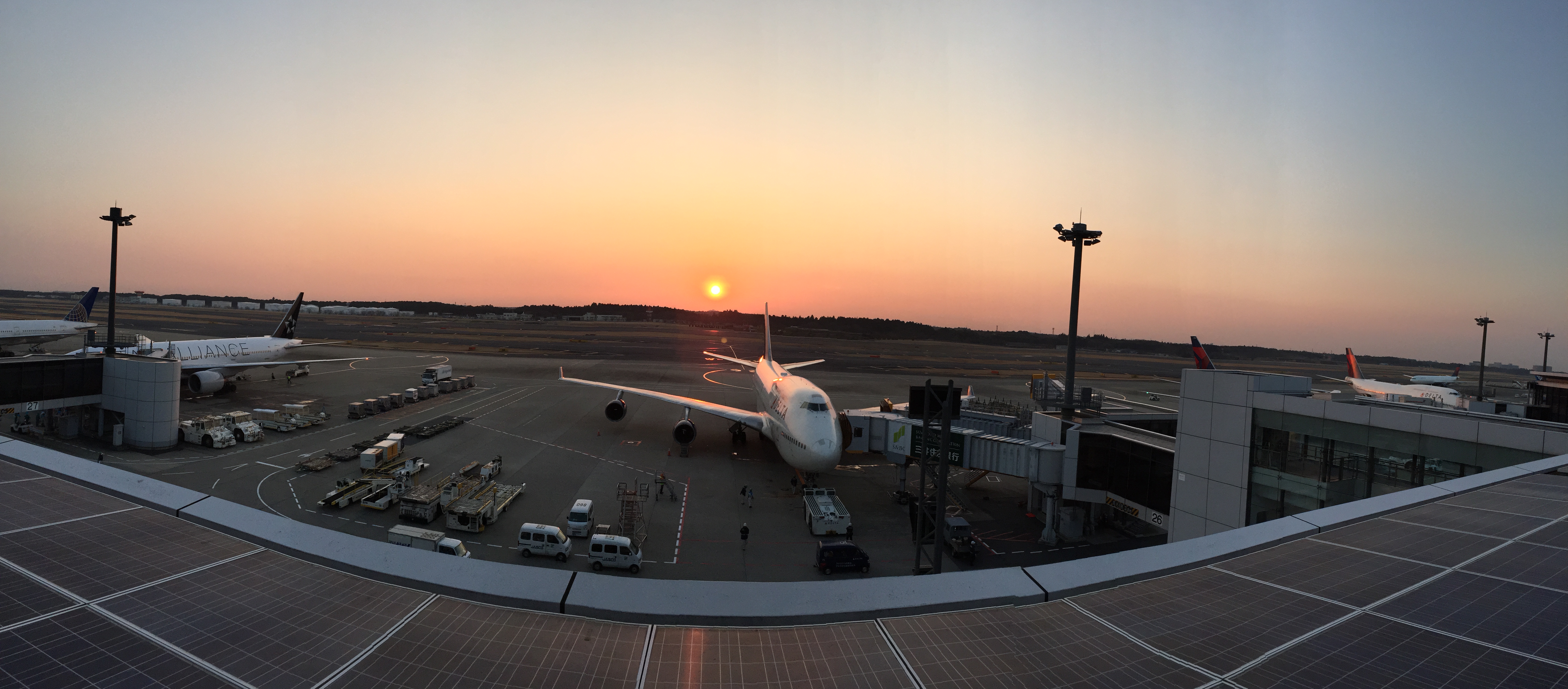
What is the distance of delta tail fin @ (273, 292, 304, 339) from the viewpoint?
2322 inches

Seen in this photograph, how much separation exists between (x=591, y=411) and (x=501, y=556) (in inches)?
1135

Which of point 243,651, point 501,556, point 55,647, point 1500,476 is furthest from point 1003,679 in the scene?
point 501,556

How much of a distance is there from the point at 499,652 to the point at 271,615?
8.02 ft

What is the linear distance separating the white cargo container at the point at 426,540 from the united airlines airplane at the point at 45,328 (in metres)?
73.0

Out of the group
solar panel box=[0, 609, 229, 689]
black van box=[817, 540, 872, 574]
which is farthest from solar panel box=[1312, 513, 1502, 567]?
black van box=[817, 540, 872, 574]

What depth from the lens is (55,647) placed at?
16.1ft

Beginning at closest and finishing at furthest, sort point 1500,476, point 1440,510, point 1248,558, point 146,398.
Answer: point 1248,558
point 1440,510
point 1500,476
point 146,398

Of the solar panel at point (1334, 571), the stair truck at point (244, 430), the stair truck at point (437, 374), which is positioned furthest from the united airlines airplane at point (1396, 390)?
the stair truck at point (437, 374)

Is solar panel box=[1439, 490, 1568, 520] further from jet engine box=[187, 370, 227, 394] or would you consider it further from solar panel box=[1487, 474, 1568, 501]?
jet engine box=[187, 370, 227, 394]

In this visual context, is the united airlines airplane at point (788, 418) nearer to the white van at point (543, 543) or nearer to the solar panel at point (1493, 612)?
the white van at point (543, 543)

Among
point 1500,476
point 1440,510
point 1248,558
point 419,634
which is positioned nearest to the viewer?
point 419,634

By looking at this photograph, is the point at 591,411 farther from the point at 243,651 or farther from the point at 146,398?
the point at 243,651

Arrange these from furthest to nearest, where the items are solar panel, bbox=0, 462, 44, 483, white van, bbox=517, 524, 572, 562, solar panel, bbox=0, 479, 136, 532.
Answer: white van, bbox=517, 524, 572, 562
solar panel, bbox=0, 462, 44, 483
solar panel, bbox=0, 479, 136, 532

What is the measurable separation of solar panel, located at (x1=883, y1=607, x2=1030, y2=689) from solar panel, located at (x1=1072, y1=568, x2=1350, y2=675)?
124cm
